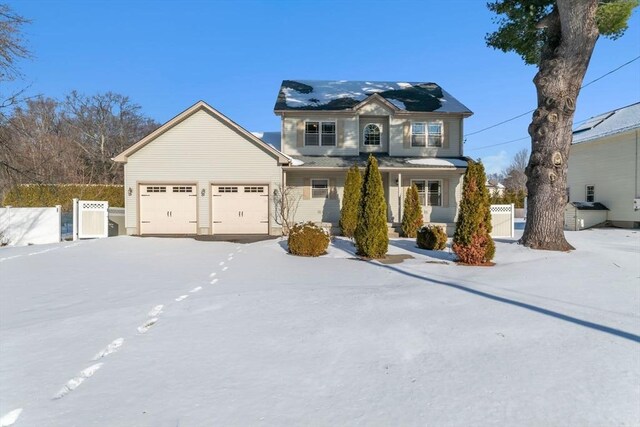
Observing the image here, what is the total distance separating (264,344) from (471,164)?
7.53m

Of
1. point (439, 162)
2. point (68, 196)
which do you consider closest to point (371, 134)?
point (439, 162)

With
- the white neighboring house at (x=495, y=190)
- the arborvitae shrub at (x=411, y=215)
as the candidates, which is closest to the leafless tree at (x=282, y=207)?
the arborvitae shrub at (x=411, y=215)

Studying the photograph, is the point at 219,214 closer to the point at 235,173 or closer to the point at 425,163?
the point at 235,173

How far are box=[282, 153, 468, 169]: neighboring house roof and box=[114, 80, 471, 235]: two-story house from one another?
47mm

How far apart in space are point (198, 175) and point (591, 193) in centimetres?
2155

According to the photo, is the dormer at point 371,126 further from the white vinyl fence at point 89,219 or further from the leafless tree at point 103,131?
the leafless tree at point 103,131

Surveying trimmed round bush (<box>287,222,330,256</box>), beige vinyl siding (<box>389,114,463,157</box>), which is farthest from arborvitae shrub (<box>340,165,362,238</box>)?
trimmed round bush (<box>287,222,330,256</box>)

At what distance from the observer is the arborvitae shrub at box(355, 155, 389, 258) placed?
1009 cm

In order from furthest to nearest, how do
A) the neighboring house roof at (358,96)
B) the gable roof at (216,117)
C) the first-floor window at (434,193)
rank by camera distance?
the neighboring house roof at (358,96) < the first-floor window at (434,193) < the gable roof at (216,117)

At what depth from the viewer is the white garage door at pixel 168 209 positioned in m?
15.2

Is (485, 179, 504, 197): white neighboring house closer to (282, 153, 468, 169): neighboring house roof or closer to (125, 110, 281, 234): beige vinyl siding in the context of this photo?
(282, 153, 468, 169): neighboring house roof

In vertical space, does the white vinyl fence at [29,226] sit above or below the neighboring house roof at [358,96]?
below

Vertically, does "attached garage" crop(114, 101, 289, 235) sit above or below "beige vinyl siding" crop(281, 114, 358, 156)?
below

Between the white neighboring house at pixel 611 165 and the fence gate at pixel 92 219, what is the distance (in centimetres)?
2402
